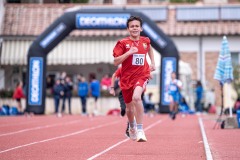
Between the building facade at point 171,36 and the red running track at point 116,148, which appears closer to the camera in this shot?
the red running track at point 116,148

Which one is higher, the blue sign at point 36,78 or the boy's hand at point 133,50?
the boy's hand at point 133,50

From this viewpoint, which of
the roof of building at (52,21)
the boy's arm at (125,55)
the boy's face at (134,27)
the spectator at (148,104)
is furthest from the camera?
the roof of building at (52,21)

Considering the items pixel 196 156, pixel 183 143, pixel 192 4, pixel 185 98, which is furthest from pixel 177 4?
pixel 196 156

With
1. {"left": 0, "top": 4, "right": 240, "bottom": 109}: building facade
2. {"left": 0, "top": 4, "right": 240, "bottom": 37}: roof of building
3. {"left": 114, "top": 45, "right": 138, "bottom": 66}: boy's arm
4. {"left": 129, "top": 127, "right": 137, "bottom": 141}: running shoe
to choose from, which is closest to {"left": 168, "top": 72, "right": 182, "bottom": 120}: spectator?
{"left": 129, "top": 127, "right": 137, "bottom": 141}: running shoe

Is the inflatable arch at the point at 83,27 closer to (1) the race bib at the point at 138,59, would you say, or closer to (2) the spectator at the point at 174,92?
(2) the spectator at the point at 174,92

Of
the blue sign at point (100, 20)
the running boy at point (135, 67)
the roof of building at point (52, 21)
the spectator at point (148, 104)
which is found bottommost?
the spectator at point (148, 104)

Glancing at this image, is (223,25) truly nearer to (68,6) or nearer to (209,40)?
(209,40)

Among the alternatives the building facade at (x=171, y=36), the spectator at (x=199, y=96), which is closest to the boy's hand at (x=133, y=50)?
the spectator at (x=199, y=96)

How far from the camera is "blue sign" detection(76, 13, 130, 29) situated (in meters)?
32.2

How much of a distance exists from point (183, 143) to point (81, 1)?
3654cm

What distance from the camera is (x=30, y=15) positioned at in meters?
47.0

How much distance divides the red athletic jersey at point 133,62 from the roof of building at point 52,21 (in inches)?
1250

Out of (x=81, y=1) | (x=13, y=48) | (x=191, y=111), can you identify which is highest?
(x=81, y=1)

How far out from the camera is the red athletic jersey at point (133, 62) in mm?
13289
